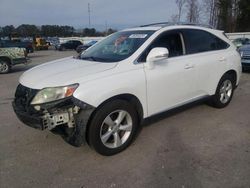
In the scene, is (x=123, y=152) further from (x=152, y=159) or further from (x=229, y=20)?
(x=229, y=20)

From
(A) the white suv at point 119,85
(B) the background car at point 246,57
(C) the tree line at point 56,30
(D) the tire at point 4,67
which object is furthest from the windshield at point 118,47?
(C) the tree line at point 56,30

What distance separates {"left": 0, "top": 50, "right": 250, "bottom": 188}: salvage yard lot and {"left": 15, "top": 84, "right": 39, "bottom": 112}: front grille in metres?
0.71

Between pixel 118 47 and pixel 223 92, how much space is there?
2.55m

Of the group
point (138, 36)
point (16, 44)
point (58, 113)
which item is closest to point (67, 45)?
point (16, 44)

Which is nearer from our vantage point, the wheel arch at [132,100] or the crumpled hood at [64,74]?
the crumpled hood at [64,74]

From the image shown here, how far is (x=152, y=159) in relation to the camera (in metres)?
3.50

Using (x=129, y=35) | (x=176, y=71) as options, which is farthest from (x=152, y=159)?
(x=129, y=35)

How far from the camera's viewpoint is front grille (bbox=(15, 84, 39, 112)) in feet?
11.0

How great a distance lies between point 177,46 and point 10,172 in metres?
3.13

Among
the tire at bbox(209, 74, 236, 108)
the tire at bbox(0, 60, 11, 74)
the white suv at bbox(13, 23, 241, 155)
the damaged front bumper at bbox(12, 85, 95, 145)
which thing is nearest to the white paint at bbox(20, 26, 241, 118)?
the white suv at bbox(13, 23, 241, 155)

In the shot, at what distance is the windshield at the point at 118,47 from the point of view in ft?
12.9

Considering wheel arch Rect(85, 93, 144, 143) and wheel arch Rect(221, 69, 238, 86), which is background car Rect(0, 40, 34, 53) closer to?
wheel arch Rect(221, 69, 238, 86)

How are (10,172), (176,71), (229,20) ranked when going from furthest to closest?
(229,20) < (176,71) < (10,172)

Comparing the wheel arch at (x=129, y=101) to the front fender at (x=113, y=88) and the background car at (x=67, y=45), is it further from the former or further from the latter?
the background car at (x=67, y=45)
